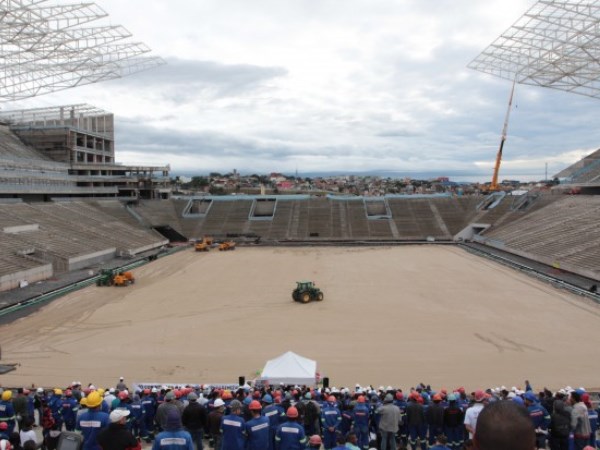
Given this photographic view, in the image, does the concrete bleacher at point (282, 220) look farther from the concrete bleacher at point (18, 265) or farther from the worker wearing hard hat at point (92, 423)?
the worker wearing hard hat at point (92, 423)

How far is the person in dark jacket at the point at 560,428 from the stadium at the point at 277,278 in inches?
201

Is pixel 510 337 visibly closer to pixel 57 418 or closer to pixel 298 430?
pixel 298 430

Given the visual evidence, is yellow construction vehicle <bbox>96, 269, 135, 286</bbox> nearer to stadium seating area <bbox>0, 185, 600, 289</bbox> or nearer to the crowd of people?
stadium seating area <bbox>0, 185, 600, 289</bbox>

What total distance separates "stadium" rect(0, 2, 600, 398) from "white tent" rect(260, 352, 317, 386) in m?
1.69

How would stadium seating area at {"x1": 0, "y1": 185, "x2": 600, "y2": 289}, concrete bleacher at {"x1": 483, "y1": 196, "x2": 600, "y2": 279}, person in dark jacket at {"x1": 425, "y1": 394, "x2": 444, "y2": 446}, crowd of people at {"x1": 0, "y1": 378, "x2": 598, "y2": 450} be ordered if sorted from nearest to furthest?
crowd of people at {"x1": 0, "y1": 378, "x2": 598, "y2": 450} < person in dark jacket at {"x1": 425, "y1": 394, "x2": 444, "y2": 446} < concrete bleacher at {"x1": 483, "y1": 196, "x2": 600, "y2": 279} < stadium seating area at {"x1": 0, "y1": 185, "x2": 600, "y2": 289}

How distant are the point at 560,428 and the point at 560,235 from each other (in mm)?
34908

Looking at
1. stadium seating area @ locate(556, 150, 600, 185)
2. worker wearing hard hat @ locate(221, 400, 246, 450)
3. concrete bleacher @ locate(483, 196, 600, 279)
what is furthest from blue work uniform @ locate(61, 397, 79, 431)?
stadium seating area @ locate(556, 150, 600, 185)

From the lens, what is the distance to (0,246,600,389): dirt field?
49.5 feet

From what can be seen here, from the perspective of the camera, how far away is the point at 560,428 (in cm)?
862

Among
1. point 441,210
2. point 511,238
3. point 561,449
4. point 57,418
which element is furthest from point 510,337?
point 441,210

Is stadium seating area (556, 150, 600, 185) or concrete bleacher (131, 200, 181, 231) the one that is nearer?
concrete bleacher (131, 200, 181, 231)

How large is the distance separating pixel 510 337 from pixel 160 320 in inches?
583

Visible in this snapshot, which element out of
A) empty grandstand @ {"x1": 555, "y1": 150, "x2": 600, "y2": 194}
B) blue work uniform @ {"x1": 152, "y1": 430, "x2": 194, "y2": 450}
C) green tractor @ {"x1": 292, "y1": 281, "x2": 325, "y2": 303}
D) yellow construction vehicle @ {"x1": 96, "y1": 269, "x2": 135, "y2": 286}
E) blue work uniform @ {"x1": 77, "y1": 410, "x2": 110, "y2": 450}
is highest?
empty grandstand @ {"x1": 555, "y1": 150, "x2": 600, "y2": 194}

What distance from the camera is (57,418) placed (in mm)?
10047
